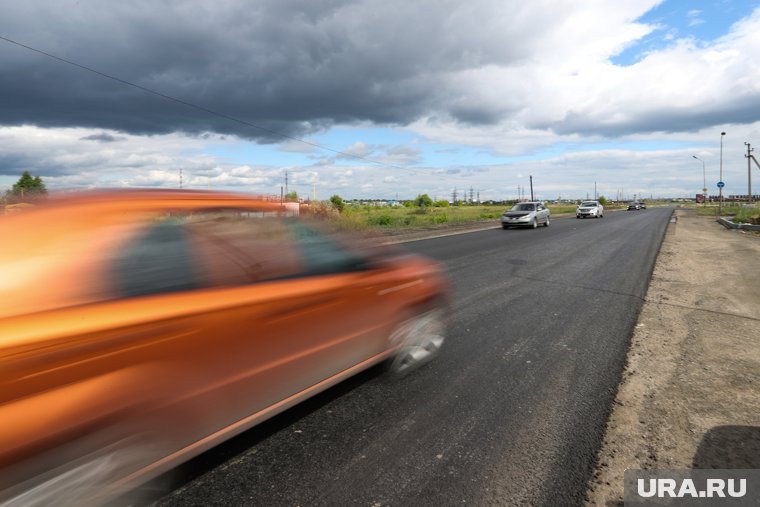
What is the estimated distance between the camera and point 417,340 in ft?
12.5

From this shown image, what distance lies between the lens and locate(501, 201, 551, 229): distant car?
23.8 m

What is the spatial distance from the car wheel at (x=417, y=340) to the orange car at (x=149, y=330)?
1.97 ft

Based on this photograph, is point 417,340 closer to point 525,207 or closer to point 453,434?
point 453,434

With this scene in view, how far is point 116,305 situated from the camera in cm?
190

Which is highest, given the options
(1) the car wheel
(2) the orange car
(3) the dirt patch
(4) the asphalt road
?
(2) the orange car

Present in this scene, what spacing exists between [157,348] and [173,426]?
1.36 feet

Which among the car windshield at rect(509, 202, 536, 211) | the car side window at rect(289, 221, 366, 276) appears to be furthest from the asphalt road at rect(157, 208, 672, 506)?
the car windshield at rect(509, 202, 536, 211)

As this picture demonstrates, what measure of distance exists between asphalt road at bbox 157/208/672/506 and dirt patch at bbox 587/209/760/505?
155 mm

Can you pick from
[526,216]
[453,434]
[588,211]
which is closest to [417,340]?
[453,434]

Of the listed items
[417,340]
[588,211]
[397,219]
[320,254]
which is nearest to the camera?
[320,254]

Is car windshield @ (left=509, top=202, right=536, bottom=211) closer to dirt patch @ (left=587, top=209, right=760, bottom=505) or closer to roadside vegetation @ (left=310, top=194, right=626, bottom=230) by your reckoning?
roadside vegetation @ (left=310, top=194, right=626, bottom=230)

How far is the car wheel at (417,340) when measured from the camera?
144 inches

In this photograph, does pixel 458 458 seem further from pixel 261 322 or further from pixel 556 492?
pixel 261 322

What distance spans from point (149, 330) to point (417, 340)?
2389 millimetres
